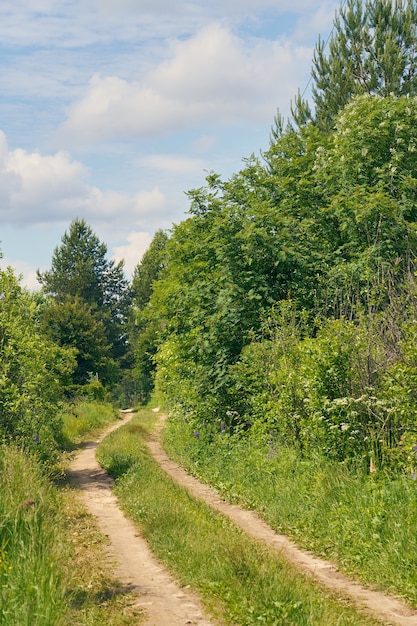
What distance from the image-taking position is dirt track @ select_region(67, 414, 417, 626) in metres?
7.53

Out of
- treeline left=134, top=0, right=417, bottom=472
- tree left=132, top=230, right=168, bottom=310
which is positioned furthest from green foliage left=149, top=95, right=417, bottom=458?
tree left=132, top=230, right=168, bottom=310

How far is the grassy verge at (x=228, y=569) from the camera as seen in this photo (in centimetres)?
712

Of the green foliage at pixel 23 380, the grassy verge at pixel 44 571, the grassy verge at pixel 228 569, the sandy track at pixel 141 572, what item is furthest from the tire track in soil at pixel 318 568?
the green foliage at pixel 23 380

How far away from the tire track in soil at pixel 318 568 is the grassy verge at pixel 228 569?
299mm

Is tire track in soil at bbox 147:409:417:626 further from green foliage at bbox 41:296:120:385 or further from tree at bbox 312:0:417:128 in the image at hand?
green foliage at bbox 41:296:120:385

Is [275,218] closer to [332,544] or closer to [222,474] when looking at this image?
[222,474]

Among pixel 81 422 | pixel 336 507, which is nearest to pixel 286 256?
pixel 336 507

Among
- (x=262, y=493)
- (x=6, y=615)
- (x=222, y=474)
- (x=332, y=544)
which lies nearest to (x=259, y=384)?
(x=222, y=474)

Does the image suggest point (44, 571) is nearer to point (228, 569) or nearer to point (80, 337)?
point (228, 569)

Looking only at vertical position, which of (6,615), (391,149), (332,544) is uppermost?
(391,149)

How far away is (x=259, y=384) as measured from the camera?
16.9 meters

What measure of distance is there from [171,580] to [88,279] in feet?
265

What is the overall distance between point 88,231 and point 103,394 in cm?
4025

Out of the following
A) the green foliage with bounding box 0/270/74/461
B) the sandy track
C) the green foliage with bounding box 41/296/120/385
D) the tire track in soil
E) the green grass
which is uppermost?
the green foliage with bounding box 41/296/120/385
